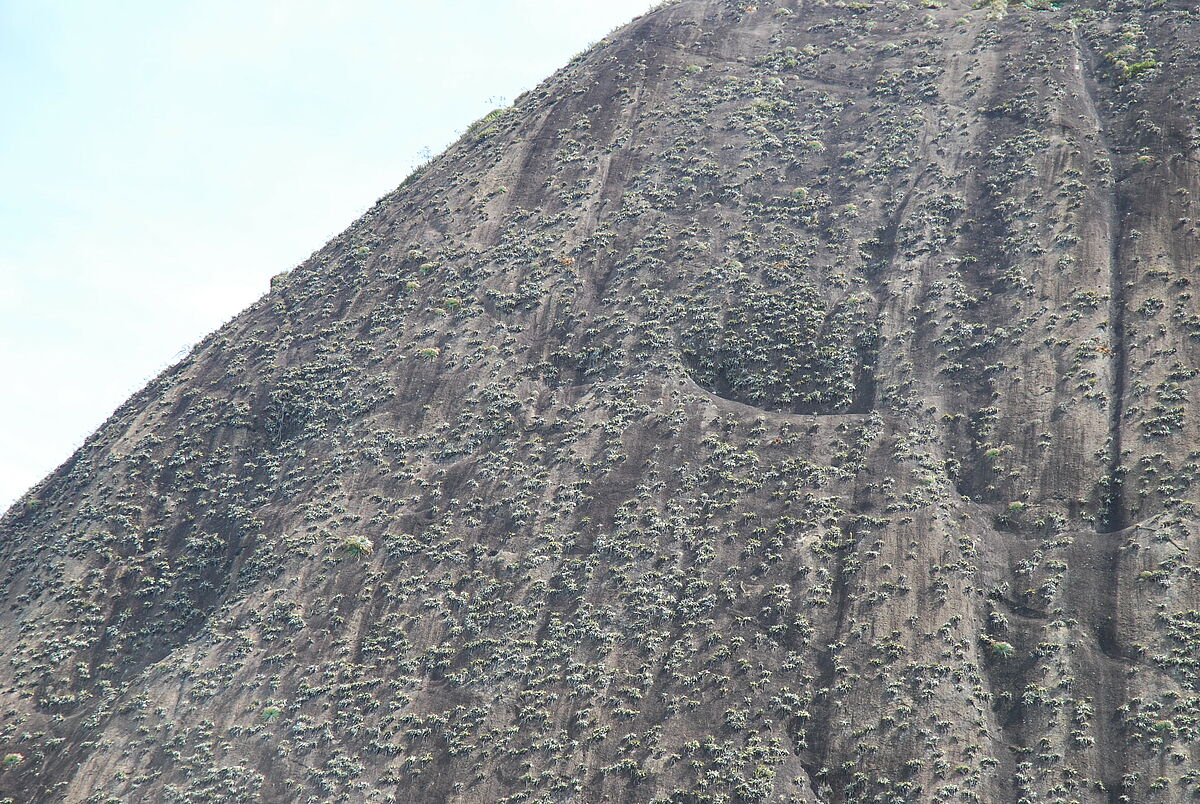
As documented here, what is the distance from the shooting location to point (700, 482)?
53781mm

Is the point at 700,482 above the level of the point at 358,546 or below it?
below

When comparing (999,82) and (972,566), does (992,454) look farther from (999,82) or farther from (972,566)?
(999,82)

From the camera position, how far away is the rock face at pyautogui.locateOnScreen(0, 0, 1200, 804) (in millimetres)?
41875

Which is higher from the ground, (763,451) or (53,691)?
(53,691)

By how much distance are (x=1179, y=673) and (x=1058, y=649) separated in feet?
15.8

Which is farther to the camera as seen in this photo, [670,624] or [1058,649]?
[670,624]

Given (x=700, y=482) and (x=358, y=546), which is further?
(x=358, y=546)

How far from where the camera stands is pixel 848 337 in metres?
59.8

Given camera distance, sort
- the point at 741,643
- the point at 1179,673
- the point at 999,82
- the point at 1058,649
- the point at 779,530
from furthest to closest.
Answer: the point at 999,82 < the point at 779,530 < the point at 741,643 < the point at 1058,649 < the point at 1179,673

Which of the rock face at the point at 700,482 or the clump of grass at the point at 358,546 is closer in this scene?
the rock face at the point at 700,482

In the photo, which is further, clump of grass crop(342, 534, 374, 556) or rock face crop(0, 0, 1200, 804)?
clump of grass crop(342, 534, 374, 556)

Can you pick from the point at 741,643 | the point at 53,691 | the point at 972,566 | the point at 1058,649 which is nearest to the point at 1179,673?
the point at 1058,649

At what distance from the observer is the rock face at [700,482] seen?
41.9 meters

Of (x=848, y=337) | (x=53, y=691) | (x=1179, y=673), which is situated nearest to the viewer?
(x=1179, y=673)
